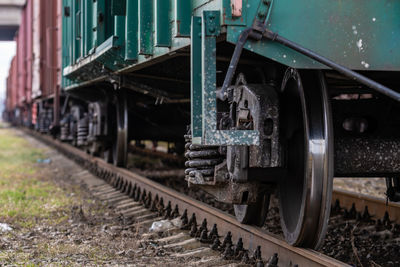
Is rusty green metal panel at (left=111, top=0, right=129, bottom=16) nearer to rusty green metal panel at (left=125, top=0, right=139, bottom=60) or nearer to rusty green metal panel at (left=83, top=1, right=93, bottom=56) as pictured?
rusty green metal panel at (left=125, top=0, right=139, bottom=60)

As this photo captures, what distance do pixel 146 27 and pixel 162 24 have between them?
1.13 feet

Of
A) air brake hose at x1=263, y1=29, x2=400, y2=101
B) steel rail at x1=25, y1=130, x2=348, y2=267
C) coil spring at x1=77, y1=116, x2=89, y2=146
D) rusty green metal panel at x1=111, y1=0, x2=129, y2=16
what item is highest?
rusty green metal panel at x1=111, y1=0, x2=129, y2=16

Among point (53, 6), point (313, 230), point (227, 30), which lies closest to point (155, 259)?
point (313, 230)

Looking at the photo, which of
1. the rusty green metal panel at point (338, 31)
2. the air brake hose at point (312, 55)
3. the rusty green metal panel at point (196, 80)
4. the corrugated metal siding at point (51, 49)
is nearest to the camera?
the air brake hose at point (312, 55)

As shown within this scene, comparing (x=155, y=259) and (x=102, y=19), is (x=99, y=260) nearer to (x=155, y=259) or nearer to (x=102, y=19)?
(x=155, y=259)

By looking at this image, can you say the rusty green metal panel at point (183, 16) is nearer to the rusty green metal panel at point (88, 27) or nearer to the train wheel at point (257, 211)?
the train wheel at point (257, 211)

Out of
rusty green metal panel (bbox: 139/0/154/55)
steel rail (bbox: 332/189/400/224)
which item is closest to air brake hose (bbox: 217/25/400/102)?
rusty green metal panel (bbox: 139/0/154/55)

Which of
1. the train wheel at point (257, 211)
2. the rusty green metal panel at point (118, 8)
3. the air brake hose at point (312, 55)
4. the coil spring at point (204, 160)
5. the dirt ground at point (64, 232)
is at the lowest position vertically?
the dirt ground at point (64, 232)

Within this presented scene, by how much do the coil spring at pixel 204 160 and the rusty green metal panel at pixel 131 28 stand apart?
1043 mm

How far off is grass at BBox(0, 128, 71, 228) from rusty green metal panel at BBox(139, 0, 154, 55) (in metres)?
2.00

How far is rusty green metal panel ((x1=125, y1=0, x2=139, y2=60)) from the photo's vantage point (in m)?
4.04

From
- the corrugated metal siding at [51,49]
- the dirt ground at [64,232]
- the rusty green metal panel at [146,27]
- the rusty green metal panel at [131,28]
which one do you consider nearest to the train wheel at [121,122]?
the dirt ground at [64,232]

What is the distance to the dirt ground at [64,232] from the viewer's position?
3508 millimetres

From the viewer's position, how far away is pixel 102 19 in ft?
16.3
